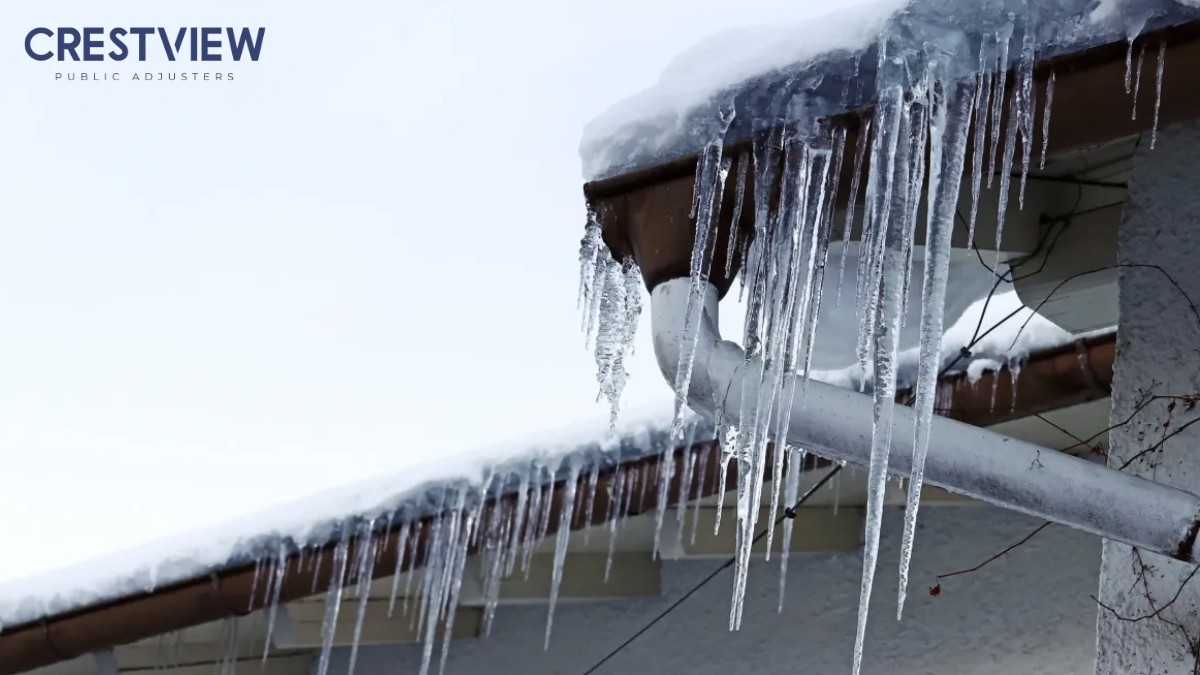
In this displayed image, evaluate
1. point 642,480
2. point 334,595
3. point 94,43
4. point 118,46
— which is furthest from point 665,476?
point 94,43

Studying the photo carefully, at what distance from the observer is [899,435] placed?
80.0 inches

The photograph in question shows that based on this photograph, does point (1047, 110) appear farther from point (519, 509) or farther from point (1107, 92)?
point (519, 509)

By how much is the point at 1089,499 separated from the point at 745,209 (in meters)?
0.69

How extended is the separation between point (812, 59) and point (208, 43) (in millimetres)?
21249

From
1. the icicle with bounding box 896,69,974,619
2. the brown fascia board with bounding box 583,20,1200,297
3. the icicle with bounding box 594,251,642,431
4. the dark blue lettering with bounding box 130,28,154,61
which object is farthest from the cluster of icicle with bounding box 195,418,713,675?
the dark blue lettering with bounding box 130,28,154,61

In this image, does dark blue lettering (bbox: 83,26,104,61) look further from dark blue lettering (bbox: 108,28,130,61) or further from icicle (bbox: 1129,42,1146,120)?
icicle (bbox: 1129,42,1146,120)

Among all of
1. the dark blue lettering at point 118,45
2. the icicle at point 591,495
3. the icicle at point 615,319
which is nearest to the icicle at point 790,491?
the icicle at point 615,319

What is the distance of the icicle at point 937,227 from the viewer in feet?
6.63

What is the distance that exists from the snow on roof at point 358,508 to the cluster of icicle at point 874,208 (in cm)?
145

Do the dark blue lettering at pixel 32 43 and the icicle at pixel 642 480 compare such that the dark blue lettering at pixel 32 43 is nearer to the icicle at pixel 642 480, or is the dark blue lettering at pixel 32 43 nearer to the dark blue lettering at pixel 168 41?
the dark blue lettering at pixel 168 41

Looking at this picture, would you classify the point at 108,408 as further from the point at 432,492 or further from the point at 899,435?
the point at 899,435

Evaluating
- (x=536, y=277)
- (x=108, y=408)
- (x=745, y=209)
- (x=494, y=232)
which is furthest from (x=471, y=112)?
(x=745, y=209)

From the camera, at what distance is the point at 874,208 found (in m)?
2.15

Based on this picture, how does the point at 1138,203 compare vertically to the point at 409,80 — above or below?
below
